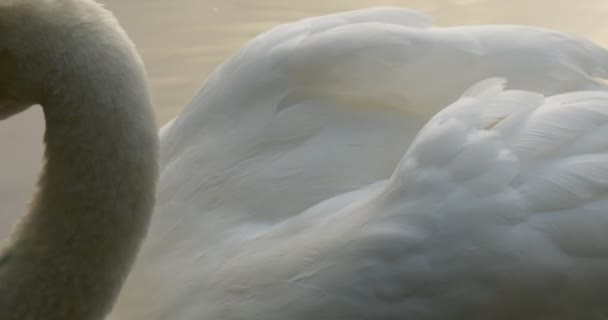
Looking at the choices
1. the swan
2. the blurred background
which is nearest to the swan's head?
the swan

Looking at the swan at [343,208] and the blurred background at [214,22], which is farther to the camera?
the blurred background at [214,22]

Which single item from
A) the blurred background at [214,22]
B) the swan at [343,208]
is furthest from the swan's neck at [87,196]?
the blurred background at [214,22]

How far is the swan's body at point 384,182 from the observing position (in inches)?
65.9

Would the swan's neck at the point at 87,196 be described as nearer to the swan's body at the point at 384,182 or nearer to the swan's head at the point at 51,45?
the swan's head at the point at 51,45

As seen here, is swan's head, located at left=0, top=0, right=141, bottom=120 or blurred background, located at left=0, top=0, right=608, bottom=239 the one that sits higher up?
swan's head, located at left=0, top=0, right=141, bottom=120

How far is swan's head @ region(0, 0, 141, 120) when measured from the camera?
5.44 feet

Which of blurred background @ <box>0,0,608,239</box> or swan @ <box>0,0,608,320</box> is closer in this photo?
swan @ <box>0,0,608,320</box>

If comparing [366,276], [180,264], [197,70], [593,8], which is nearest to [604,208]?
[366,276]

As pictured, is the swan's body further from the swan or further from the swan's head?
the swan's head

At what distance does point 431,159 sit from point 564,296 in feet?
0.94

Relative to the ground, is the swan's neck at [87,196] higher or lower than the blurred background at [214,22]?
higher

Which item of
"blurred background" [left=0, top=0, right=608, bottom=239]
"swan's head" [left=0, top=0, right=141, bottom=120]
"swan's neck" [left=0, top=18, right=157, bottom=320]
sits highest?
"swan's head" [left=0, top=0, right=141, bottom=120]

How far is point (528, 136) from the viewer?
177 cm

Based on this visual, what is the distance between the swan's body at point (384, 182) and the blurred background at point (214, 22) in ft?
4.34
